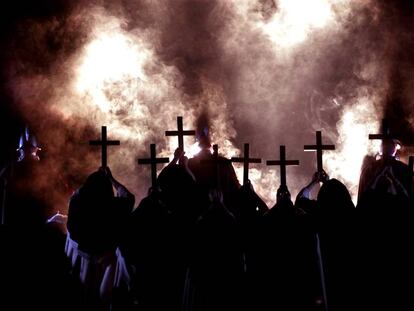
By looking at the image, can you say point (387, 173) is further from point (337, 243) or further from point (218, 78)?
point (218, 78)

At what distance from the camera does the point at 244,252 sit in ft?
22.9

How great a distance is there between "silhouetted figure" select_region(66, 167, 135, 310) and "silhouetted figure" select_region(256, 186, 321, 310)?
1.92 metres

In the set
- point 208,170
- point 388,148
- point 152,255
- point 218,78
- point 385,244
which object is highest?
point 218,78

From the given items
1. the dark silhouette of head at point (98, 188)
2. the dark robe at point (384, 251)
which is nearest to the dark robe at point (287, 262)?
the dark robe at point (384, 251)

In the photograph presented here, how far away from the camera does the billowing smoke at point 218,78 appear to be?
11.0 metres

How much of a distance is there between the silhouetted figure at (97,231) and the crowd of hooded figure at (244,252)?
0.5 inches

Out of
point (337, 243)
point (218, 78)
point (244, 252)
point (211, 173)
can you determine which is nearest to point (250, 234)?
point (244, 252)

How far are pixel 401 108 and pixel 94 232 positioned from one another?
289 inches

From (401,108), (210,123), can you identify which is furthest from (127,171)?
(401,108)

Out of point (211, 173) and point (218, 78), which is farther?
point (218, 78)

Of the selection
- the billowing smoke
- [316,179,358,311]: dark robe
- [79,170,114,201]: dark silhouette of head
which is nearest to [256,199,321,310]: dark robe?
[316,179,358,311]: dark robe

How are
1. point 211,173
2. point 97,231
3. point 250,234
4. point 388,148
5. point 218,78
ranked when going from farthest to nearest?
1. point 218,78
2. point 211,173
3. point 388,148
4. point 250,234
5. point 97,231

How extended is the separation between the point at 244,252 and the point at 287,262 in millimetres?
569

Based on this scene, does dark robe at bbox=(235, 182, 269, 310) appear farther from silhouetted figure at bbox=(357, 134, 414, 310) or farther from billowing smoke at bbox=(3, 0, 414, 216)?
billowing smoke at bbox=(3, 0, 414, 216)
